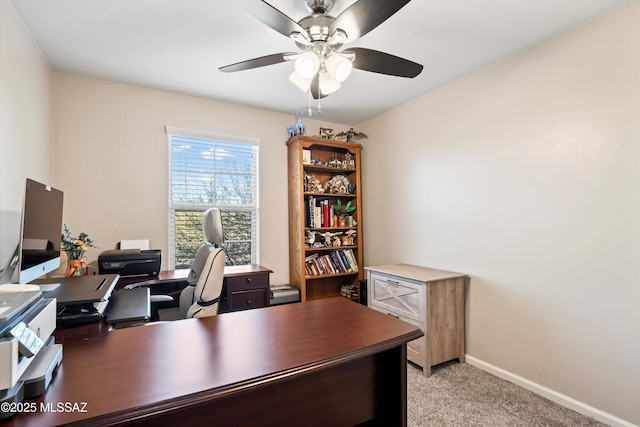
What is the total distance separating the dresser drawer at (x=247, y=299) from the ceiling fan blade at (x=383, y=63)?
2060mm

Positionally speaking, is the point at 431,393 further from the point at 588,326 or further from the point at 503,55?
the point at 503,55

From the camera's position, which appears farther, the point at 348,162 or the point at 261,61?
the point at 348,162

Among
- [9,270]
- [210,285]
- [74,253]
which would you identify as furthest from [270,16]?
[74,253]

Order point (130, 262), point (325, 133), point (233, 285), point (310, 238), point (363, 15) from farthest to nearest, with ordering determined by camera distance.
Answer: point (325, 133)
point (310, 238)
point (233, 285)
point (130, 262)
point (363, 15)

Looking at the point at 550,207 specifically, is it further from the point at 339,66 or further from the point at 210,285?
the point at 210,285

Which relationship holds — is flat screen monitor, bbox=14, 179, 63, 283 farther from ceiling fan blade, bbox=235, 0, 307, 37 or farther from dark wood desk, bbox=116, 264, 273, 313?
ceiling fan blade, bbox=235, 0, 307, 37

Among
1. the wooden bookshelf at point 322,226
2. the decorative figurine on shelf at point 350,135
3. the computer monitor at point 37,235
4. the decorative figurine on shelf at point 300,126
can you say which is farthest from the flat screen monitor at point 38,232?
the decorative figurine on shelf at point 350,135

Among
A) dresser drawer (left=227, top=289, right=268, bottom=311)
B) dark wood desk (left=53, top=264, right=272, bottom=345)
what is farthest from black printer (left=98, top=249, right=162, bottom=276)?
dresser drawer (left=227, top=289, right=268, bottom=311)

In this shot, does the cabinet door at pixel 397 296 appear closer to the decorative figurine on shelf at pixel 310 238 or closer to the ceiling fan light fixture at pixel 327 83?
the decorative figurine on shelf at pixel 310 238

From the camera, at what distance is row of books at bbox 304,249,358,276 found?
3434 millimetres

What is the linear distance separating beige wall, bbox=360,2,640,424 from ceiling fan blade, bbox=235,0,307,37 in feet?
5.86

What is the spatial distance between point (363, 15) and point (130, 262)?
7.76 feet

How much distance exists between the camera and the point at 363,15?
131 cm

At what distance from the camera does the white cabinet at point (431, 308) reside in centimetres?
236
